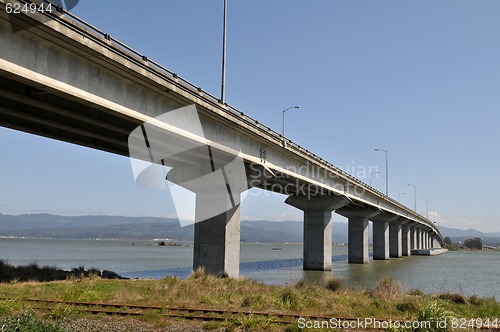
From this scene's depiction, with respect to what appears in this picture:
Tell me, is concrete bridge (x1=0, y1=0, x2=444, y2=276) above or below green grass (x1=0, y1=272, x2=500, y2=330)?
above

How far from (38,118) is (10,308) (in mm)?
12175

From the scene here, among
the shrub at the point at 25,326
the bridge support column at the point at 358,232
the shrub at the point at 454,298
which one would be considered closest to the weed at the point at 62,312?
the shrub at the point at 25,326

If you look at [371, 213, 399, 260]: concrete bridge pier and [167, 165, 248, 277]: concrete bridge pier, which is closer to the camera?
[167, 165, 248, 277]: concrete bridge pier

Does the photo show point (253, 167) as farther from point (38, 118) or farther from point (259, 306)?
point (259, 306)

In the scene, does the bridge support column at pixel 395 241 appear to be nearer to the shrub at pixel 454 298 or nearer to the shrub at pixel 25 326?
the shrub at pixel 454 298

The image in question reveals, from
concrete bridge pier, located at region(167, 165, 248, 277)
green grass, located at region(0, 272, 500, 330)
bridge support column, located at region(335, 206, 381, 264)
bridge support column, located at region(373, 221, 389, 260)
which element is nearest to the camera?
green grass, located at region(0, 272, 500, 330)

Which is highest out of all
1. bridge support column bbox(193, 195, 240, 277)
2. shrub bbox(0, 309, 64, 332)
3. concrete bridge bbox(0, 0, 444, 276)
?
concrete bridge bbox(0, 0, 444, 276)

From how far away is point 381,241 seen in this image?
93.9 metres

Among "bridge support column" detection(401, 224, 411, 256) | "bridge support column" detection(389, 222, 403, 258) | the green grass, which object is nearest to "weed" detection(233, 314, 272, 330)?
the green grass

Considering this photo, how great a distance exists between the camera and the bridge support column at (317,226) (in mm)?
57000

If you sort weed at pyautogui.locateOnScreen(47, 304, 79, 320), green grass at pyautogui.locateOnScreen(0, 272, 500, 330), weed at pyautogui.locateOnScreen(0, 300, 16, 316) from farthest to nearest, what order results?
green grass at pyautogui.locateOnScreen(0, 272, 500, 330) < weed at pyautogui.locateOnScreen(0, 300, 16, 316) < weed at pyautogui.locateOnScreen(47, 304, 79, 320)

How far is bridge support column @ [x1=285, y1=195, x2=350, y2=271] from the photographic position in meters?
57.0

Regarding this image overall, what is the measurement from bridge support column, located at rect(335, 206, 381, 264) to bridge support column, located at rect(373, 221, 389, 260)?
15.2 m

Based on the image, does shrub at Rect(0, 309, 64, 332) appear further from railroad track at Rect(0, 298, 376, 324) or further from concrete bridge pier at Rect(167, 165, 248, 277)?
concrete bridge pier at Rect(167, 165, 248, 277)
